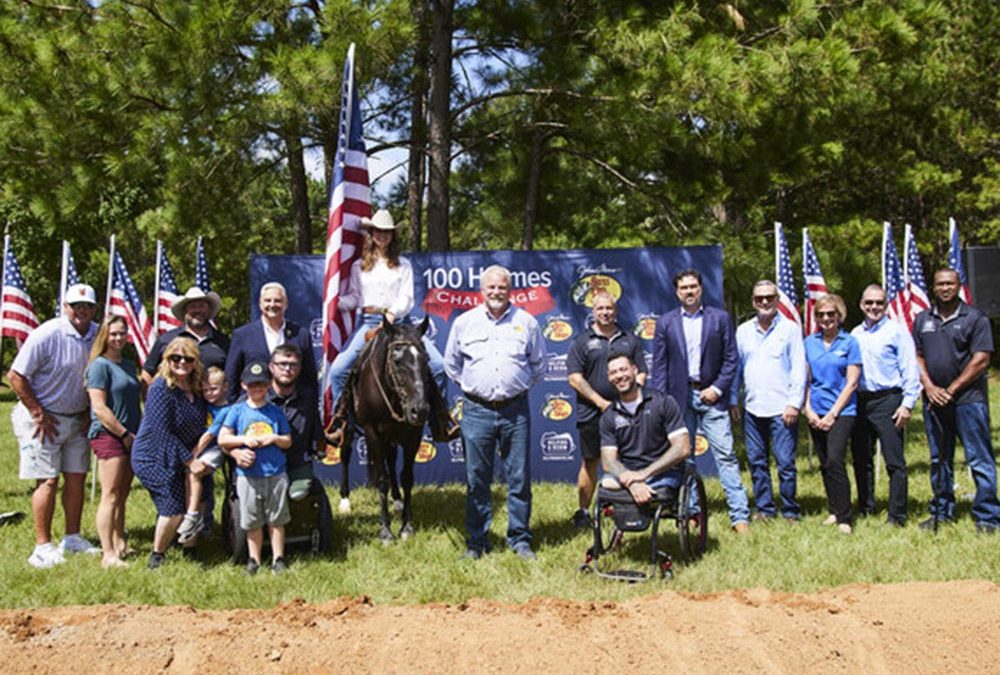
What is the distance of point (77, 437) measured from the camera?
6926 millimetres

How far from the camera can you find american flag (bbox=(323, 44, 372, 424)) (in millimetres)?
7316

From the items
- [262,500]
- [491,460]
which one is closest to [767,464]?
[491,460]

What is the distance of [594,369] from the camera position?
762cm

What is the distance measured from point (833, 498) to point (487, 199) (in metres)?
9.37

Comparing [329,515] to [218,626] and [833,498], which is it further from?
[833,498]

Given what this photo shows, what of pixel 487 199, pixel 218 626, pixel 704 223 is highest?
pixel 487 199

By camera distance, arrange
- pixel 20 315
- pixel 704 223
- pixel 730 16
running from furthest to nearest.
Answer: pixel 704 223 < pixel 730 16 < pixel 20 315

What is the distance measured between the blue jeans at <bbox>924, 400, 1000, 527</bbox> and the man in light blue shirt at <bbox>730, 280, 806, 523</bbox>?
1097 mm

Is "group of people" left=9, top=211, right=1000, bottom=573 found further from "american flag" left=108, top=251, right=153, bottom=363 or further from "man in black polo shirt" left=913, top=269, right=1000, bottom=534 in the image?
"american flag" left=108, top=251, right=153, bottom=363

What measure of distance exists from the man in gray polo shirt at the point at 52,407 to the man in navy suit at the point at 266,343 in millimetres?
1087

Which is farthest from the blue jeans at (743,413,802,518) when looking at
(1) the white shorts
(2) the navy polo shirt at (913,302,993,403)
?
(1) the white shorts

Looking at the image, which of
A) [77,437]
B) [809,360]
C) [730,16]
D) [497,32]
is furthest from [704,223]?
[77,437]

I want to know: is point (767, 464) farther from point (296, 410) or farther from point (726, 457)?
point (296, 410)

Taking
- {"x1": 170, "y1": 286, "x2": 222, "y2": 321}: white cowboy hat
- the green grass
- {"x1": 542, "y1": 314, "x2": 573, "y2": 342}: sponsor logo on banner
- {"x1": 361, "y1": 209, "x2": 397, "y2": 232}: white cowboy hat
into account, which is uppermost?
{"x1": 361, "y1": 209, "x2": 397, "y2": 232}: white cowboy hat
